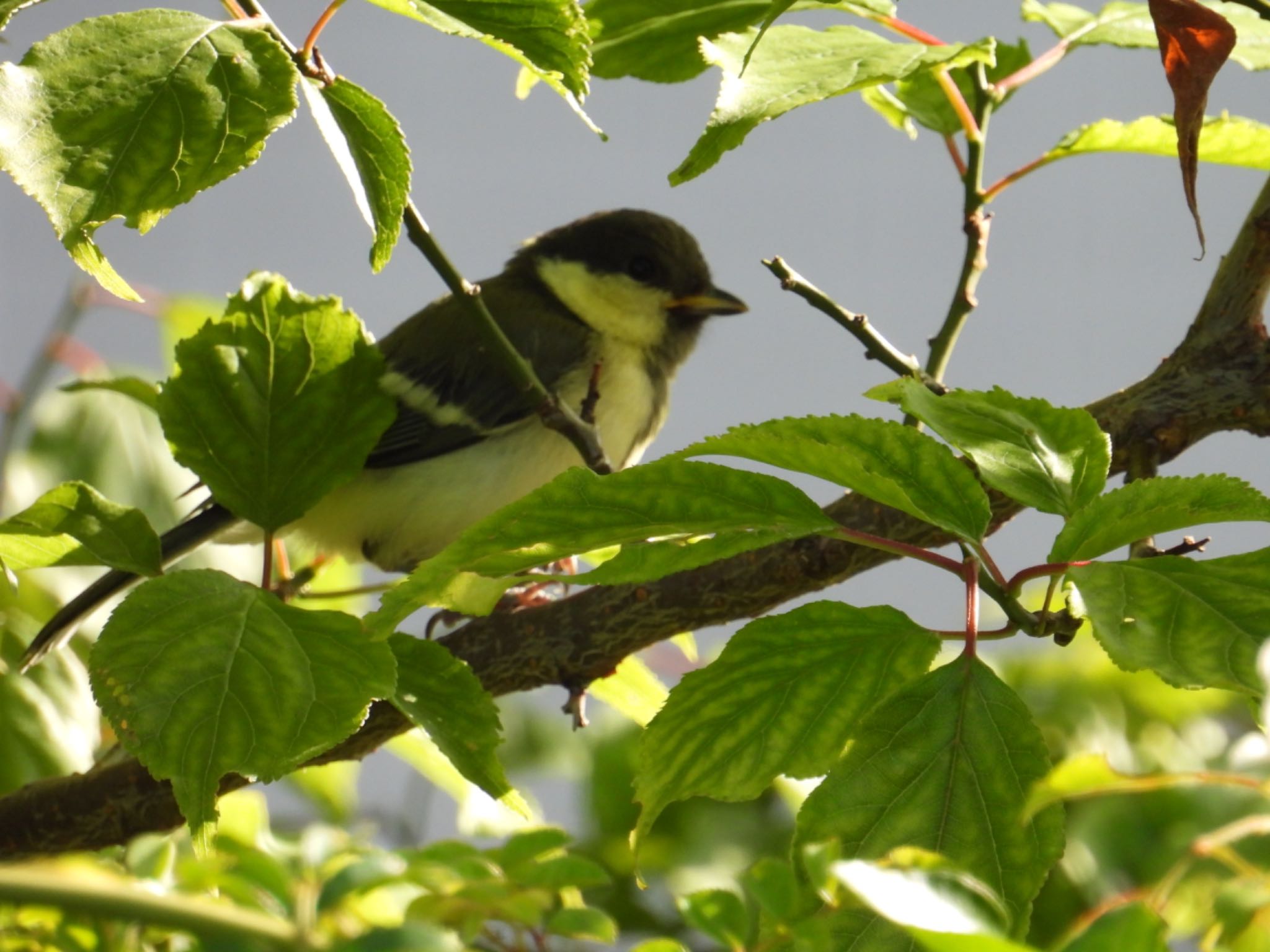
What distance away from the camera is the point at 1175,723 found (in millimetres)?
1491

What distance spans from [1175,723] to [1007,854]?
1.13 meters

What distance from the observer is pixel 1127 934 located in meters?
0.26

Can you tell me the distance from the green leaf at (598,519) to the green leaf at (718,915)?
0.36ft

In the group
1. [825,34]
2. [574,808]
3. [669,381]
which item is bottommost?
[574,808]

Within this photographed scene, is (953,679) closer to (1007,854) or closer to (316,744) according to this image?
(1007,854)

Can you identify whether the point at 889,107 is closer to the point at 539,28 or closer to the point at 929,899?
A: the point at 539,28

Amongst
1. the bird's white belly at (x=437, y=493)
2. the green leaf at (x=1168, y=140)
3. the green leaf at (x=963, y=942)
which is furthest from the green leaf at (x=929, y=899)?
the bird's white belly at (x=437, y=493)

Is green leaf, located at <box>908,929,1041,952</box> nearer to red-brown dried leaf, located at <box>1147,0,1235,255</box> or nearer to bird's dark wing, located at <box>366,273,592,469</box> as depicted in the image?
red-brown dried leaf, located at <box>1147,0,1235,255</box>

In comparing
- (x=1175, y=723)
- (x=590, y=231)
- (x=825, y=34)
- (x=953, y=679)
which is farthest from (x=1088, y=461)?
(x=590, y=231)

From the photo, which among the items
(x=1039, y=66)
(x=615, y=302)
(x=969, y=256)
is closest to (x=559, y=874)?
(x=969, y=256)

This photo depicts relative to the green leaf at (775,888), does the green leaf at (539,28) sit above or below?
above

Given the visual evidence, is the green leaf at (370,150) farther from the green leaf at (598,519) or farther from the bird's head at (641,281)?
the bird's head at (641,281)

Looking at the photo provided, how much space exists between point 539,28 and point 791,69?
101 mm

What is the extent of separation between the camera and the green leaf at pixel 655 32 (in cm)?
71
